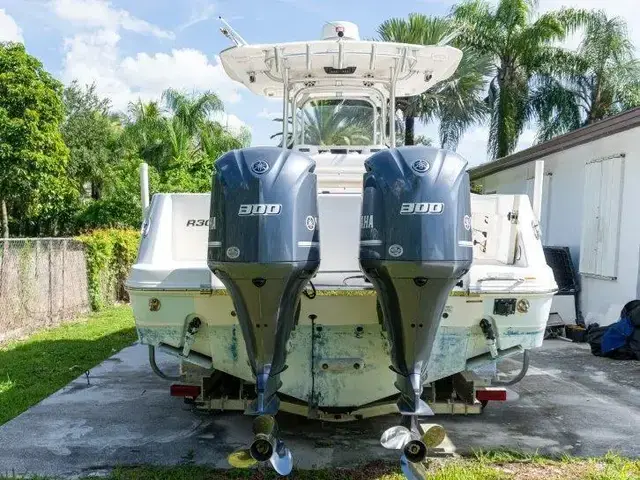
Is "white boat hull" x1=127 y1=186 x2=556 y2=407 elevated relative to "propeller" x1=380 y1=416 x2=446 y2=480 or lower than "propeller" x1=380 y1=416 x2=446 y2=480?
elevated

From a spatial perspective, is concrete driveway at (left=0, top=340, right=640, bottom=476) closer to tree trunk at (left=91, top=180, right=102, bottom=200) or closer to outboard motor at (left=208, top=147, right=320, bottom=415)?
outboard motor at (left=208, top=147, right=320, bottom=415)

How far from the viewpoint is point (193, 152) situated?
27.3 meters

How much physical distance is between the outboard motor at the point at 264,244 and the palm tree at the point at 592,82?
69.9ft

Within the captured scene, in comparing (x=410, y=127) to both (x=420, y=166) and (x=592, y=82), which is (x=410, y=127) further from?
(x=420, y=166)

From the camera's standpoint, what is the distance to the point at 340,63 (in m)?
5.62

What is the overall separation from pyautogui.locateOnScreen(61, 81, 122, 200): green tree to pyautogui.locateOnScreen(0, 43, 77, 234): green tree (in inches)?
310

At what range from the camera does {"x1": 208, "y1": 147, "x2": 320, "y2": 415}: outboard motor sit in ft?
11.0

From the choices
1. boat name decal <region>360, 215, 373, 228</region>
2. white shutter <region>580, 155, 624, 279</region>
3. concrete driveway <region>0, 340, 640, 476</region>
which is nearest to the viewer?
boat name decal <region>360, 215, 373, 228</region>

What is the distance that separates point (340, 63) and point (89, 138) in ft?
84.9

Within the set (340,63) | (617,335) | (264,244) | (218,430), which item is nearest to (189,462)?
(218,430)

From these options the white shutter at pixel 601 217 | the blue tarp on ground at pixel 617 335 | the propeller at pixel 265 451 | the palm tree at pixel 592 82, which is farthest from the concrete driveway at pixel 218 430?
the palm tree at pixel 592 82

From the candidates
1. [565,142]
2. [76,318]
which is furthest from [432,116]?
[76,318]

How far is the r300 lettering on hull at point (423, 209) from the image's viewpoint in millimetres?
3348

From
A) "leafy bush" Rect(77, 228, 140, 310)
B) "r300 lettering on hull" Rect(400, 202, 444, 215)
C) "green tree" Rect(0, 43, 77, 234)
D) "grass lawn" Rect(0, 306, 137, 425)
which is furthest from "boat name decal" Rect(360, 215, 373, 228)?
"green tree" Rect(0, 43, 77, 234)
